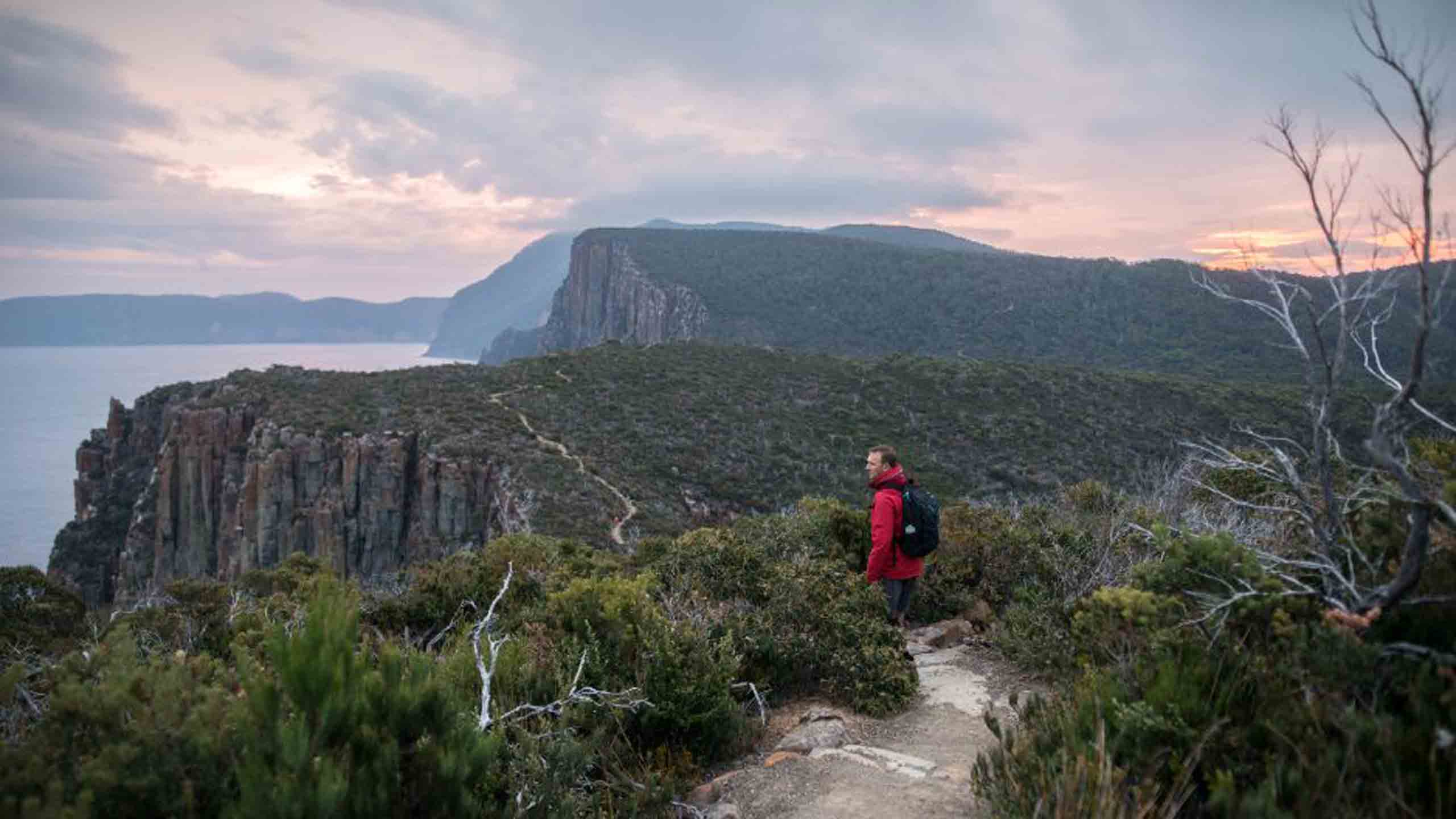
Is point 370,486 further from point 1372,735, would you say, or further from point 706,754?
point 1372,735

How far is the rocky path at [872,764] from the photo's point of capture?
3.63 m

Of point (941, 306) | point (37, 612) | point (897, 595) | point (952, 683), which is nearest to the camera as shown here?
point (952, 683)

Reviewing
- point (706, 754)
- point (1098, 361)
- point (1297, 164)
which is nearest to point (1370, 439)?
point (1297, 164)

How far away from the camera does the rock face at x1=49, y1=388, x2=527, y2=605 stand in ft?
73.9

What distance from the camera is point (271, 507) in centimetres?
2494

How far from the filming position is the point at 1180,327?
2133 inches

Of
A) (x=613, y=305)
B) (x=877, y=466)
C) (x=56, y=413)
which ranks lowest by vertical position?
(x=56, y=413)

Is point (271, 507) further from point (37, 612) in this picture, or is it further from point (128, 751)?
point (128, 751)

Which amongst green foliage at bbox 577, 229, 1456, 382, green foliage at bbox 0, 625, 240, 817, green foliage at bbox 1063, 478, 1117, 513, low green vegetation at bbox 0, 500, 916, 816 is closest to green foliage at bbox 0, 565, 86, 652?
low green vegetation at bbox 0, 500, 916, 816

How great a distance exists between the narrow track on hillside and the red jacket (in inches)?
470

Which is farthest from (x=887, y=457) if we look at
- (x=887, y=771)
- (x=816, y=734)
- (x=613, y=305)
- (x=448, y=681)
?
(x=613, y=305)

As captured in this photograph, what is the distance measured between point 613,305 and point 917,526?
92568 millimetres

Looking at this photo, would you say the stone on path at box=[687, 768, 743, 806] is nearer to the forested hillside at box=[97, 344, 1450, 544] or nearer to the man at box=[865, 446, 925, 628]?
the man at box=[865, 446, 925, 628]

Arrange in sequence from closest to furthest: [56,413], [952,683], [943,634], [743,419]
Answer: [952,683] < [943,634] < [743,419] < [56,413]
